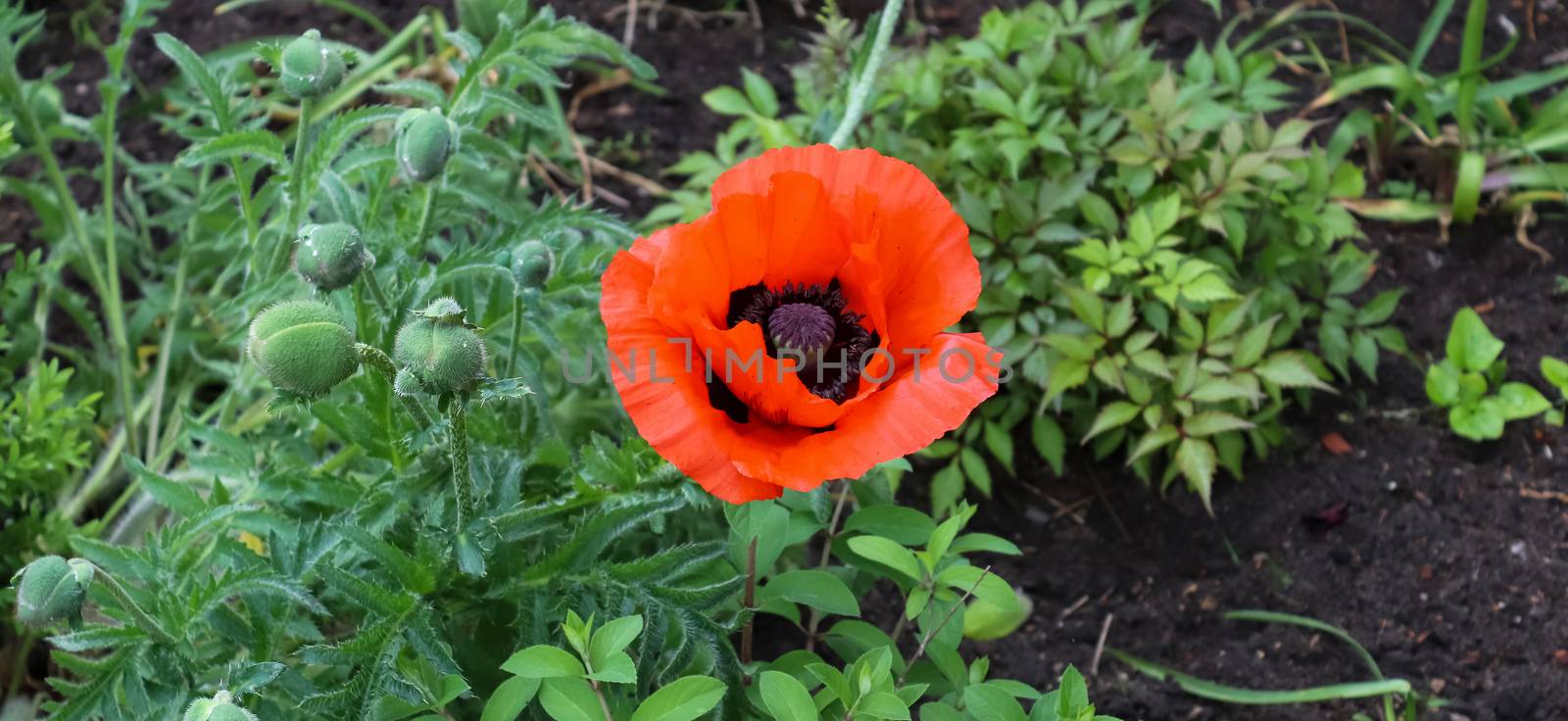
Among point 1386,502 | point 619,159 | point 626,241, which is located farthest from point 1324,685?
point 619,159

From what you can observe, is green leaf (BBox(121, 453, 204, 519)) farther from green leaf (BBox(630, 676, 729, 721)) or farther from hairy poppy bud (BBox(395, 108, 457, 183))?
green leaf (BBox(630, 676, 729, 721))

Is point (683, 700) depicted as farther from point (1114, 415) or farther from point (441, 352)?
point (1114, 415)

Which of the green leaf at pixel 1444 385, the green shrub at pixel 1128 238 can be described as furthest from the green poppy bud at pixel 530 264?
the green leaf at pixel 1444 385

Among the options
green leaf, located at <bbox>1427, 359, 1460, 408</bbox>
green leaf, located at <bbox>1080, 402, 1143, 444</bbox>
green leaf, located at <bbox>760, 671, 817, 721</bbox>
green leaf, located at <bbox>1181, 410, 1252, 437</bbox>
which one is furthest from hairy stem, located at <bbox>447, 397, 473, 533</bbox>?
green leaf, located at <bbox>1427, 359, 1460, 408</bbox>

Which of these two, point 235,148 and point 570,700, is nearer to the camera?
point 570,700

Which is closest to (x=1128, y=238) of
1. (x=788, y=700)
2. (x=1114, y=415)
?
(x=1114, y=415)

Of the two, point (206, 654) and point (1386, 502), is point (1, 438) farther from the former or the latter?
point (1386, 502)
